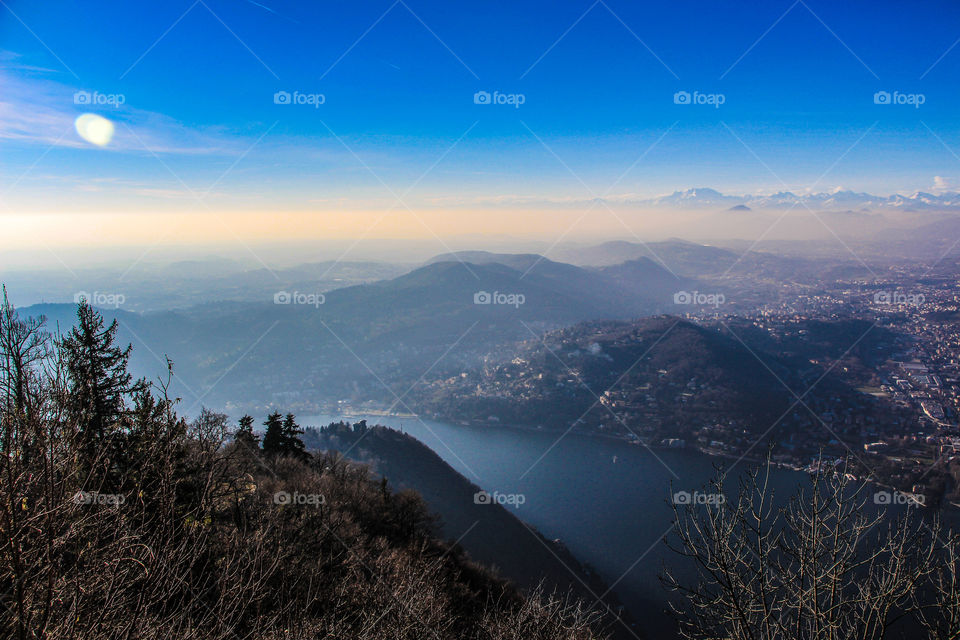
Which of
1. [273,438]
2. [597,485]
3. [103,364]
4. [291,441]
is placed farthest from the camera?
[597,485]

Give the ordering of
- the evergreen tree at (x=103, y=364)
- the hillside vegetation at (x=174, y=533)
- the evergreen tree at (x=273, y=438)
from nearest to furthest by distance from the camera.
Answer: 1. the hillside vegetation at (x=174, y=533)
2. the evergreen tree at (x=103, y=364)
3. the evergreen tree at (x=273, y=438)

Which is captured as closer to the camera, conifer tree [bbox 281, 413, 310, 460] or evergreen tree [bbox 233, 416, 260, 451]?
evergreen tree [bbox 233, 416, 260, 451]

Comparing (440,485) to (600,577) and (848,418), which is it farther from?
(848,418)

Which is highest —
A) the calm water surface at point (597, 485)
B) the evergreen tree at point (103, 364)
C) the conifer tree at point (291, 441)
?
the evergreen tree at point (103, 364)

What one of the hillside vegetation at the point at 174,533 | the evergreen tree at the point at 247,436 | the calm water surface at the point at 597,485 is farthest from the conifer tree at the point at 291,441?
the calm water surface at the point at 597,485

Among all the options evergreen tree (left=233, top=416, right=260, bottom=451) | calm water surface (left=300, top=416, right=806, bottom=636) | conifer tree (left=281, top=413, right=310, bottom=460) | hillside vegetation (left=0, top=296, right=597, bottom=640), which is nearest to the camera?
hillside vegetation (left=0, top=296, right=597, bottom=640)

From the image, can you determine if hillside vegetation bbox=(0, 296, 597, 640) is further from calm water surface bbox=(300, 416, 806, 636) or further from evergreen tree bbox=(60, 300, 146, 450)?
calm water surface bbox=(300, 416, 806, 636)

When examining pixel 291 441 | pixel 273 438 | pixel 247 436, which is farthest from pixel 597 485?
pixel 247 436

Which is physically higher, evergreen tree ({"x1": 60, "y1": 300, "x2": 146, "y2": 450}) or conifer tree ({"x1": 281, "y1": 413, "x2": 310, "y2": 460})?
evergreen tree ({"x1": 60, "y1": 300, "x2": 146, "y2": 450})

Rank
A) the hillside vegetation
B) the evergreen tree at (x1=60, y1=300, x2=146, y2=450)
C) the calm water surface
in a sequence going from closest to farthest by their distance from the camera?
the hillside vegetation < the evergreen tree at (x1=60, y1=300, x2=146, y2=450) < the calm water surface

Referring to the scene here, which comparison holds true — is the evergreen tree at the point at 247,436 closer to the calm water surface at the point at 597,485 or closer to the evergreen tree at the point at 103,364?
the evergreen tree at the point at 103,364

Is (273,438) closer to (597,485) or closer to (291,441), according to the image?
(291,441)

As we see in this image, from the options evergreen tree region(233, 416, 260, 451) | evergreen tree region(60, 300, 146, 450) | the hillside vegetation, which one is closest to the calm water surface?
the hillside vegetation
